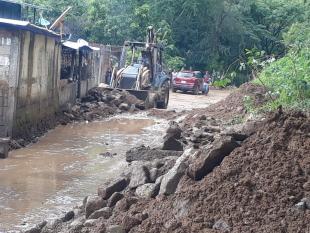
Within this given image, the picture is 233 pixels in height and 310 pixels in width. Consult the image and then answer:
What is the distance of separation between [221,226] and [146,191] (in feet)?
7.13

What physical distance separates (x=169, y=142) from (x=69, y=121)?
9570 mm

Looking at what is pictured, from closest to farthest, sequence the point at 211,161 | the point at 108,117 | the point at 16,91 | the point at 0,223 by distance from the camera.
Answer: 1. the point at 211,161
2. the point at 0,223
3. the point at 16,91
4. the point at 108,117

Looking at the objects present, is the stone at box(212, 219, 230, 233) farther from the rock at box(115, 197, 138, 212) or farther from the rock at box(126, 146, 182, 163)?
the rock at box(126, 146, 182, 163)

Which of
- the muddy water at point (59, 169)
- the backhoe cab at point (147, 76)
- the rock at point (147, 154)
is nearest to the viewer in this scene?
the muddy water at point (59, 169)

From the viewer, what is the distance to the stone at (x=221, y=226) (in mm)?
5891

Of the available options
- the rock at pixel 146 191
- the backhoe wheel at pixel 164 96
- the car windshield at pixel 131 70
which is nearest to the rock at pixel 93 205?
the rock at pixel 146 191

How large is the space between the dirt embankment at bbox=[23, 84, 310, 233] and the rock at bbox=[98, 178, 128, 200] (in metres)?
0.02

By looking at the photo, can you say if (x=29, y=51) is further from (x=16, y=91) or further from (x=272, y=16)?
(x=272, y=16)

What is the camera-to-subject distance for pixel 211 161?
7531 mm

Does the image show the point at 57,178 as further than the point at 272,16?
No

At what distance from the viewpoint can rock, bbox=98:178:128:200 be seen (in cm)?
847

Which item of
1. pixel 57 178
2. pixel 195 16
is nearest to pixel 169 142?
pixel 57 178

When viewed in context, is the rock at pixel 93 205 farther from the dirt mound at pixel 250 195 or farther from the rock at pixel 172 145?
the rock at pixel 172 145

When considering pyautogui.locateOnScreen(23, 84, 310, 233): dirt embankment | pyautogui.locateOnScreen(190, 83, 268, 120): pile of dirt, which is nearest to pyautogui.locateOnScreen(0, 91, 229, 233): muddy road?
pyautogui.locateOnScreen(23, 84, 310, 233): dirt embankment
